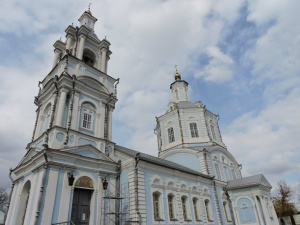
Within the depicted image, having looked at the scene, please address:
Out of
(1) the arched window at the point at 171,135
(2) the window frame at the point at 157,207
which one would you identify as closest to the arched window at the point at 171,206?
(2) the window frame at the point at 157,207

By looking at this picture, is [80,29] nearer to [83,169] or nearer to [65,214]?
[83,169]

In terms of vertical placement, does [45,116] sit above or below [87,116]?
above

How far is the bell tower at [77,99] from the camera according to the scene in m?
13.0

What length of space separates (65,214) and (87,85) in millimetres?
8187

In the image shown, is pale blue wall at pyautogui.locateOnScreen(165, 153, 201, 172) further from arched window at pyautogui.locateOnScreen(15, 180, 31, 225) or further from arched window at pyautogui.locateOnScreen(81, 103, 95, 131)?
arched window at pyautogui.locateOnScreen(15, 180, 31, 225)

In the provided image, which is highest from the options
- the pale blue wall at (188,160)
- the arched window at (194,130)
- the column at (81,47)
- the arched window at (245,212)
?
the column at (81,47)

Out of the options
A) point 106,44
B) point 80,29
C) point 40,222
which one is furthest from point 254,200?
point 80,29

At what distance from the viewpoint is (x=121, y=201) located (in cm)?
1326

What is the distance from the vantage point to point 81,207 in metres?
11.8

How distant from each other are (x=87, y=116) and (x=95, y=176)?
4.11 meters

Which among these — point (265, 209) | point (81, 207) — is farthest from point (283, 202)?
point (81, 207)

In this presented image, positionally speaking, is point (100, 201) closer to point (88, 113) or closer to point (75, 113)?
point (75, 113)

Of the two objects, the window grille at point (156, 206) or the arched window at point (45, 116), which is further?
the arched window at point (45, 116)

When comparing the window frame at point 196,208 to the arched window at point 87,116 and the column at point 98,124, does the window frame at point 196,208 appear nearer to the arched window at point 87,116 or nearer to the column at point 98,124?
the column at point 98,124
